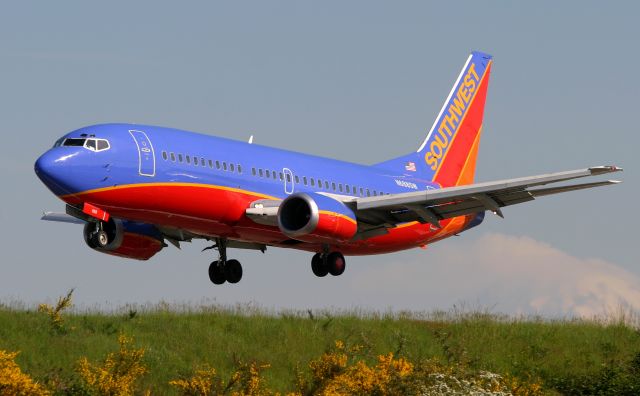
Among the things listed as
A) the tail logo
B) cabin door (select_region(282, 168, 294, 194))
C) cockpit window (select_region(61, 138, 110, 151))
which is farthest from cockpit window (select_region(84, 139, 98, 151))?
the tail logo

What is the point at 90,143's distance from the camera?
40.6 meters

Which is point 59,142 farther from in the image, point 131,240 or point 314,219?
point 314,219

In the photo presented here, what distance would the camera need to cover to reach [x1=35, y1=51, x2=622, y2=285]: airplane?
134 feet

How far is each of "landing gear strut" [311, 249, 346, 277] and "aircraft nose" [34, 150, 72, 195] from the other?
11.3 meters

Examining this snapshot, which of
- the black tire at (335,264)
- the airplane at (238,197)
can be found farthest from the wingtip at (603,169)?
the black tire at (335,264)

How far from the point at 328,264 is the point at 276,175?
426 cm

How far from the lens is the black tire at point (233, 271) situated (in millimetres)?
49281

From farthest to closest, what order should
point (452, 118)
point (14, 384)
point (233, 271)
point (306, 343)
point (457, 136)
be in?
point (452, 118)
point (457, 136)
point (233, 271)
point (306, 343)
point (14, 384)

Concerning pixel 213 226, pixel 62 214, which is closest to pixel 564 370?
pixel 213 226

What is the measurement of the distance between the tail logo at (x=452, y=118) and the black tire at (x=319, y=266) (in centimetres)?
904

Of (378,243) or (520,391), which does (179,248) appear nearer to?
(378,243)

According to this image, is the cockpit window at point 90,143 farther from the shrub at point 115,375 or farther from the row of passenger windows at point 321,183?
the shrub at point 115,375

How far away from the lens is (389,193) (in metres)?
51.1

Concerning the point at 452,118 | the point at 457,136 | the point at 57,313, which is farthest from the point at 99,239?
the point at 452,118
